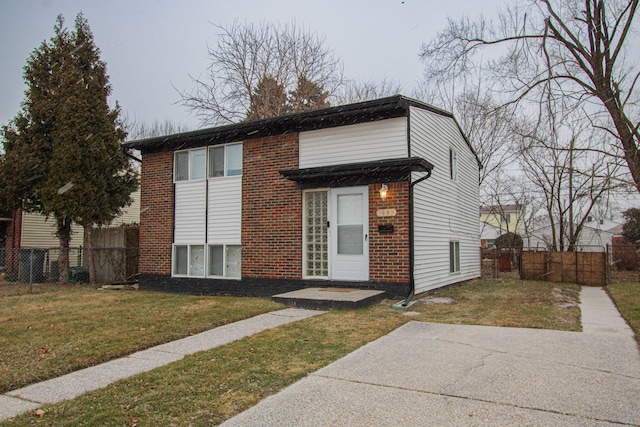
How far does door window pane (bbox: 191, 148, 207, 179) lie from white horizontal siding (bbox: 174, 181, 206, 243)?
0.75ft

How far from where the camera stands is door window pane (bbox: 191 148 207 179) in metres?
12.0

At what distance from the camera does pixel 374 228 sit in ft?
30.8

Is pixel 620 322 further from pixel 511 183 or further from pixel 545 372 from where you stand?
pixel 511 183

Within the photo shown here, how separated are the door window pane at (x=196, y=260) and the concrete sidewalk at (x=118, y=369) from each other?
199 inches

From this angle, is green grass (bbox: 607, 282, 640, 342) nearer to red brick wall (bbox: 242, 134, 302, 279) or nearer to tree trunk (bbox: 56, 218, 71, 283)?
red brick wall (bbox: 242, 134, 302, 279)

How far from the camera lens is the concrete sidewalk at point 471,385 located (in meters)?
3.29

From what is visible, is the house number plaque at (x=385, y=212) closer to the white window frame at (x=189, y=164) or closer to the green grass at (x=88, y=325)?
the green grass at (x=88, y=325)

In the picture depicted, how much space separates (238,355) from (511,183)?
2372 cm

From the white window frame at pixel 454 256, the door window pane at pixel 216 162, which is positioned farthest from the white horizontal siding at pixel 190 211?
the white window frame at pixel 454 256

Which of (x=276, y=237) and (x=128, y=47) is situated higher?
(x=128, y=47)

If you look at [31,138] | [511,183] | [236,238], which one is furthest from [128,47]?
[511,183]

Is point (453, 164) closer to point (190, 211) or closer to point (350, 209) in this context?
point (350, 209)

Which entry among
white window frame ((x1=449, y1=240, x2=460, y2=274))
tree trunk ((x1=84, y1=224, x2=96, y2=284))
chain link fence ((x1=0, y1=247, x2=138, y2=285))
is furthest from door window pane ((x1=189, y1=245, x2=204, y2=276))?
white window frame ((x1=449, y1=240, x2=460, y2=274))

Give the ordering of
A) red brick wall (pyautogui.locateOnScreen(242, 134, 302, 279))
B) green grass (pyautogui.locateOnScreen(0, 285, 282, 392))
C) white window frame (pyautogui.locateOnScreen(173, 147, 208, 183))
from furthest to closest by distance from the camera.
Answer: white window frame (pyautogui.locateOnScreen(173, 147, 208, 183))
red brick wall (pyautogui.locateOnScreen(242, 134, 302, 279))
green grass (pyautogui.locateOnScreen(0, 285, 282, 392))
